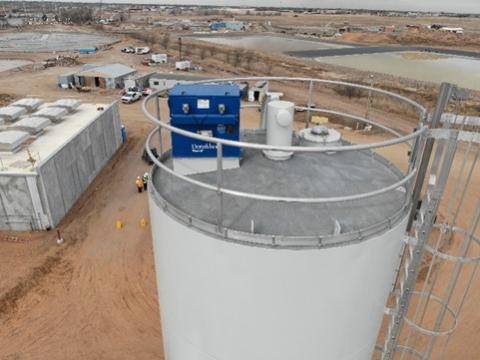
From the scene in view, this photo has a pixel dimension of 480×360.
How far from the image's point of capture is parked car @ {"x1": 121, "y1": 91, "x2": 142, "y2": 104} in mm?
46094

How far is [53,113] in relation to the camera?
93.1 ft

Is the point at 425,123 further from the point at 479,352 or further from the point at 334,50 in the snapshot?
the point at 334,50

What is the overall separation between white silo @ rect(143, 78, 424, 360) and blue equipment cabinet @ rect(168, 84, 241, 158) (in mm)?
217

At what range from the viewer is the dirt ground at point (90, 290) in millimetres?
15547

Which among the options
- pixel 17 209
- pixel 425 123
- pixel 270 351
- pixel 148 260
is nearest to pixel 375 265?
pixel 270 351

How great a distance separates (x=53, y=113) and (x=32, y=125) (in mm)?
2935

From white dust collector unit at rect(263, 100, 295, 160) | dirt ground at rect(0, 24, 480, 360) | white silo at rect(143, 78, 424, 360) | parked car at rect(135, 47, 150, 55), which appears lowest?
dirt ground at rect(0, 24, 480, 360)

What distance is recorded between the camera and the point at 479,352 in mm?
15039

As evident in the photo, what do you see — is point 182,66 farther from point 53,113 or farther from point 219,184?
point 219,184

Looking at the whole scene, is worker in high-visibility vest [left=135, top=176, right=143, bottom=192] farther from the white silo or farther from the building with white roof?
the white silo

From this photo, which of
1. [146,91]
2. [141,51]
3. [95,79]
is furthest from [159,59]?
[146,91]

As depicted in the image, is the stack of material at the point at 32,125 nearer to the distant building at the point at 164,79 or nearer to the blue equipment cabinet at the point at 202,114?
the blue equipment cabinet at the point at 202,114

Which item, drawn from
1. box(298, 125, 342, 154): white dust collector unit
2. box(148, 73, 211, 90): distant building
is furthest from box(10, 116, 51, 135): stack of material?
box(298, 125, 342, 154): white dust collector unit

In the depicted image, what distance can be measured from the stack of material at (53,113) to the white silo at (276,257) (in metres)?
25.0
